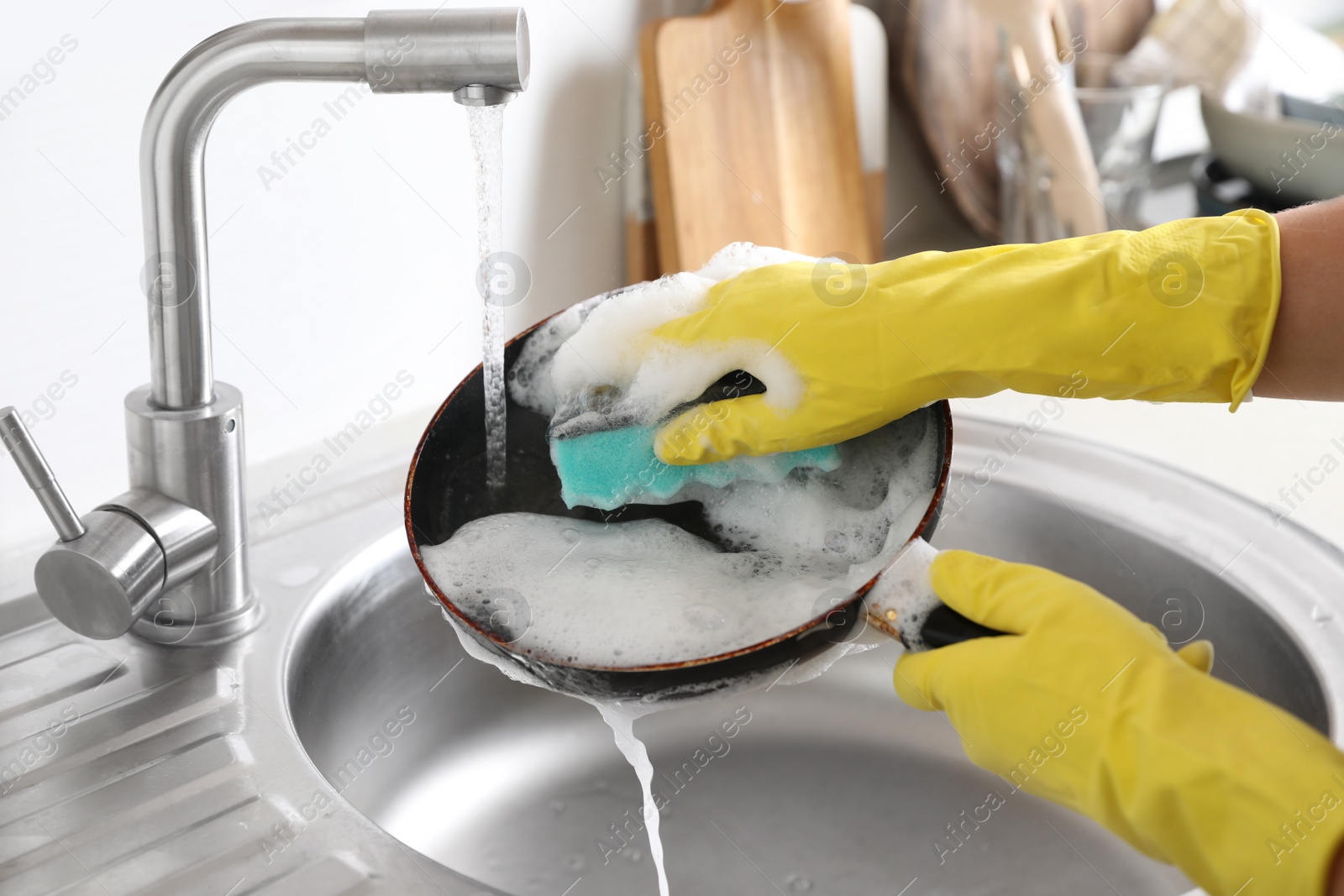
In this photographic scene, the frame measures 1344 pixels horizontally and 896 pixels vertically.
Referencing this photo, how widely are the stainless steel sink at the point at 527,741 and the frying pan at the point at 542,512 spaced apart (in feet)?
0.47

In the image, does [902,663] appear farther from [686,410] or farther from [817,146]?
[817,146]

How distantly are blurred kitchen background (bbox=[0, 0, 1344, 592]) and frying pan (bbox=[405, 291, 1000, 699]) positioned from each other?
26 cm

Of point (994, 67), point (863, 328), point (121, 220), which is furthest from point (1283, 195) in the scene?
point (121, 220)

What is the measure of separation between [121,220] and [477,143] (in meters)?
0.34

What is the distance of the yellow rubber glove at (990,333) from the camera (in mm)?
664

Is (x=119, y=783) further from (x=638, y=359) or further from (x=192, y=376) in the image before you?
(x=638, y=359)

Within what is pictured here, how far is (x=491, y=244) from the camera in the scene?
62cm

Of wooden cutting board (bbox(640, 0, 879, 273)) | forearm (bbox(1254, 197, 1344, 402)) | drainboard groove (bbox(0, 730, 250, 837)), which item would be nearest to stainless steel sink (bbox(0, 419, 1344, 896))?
drainboard groove (bbox(0, 730, 250, 837))

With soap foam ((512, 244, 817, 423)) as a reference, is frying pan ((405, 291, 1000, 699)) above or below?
below

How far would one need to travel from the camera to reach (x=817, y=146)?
48.6 inches

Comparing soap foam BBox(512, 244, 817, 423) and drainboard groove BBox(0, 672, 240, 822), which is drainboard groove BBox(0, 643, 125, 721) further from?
soap foam BBox(512, 244, 817, 423)

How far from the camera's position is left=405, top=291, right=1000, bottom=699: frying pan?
1.81ft
